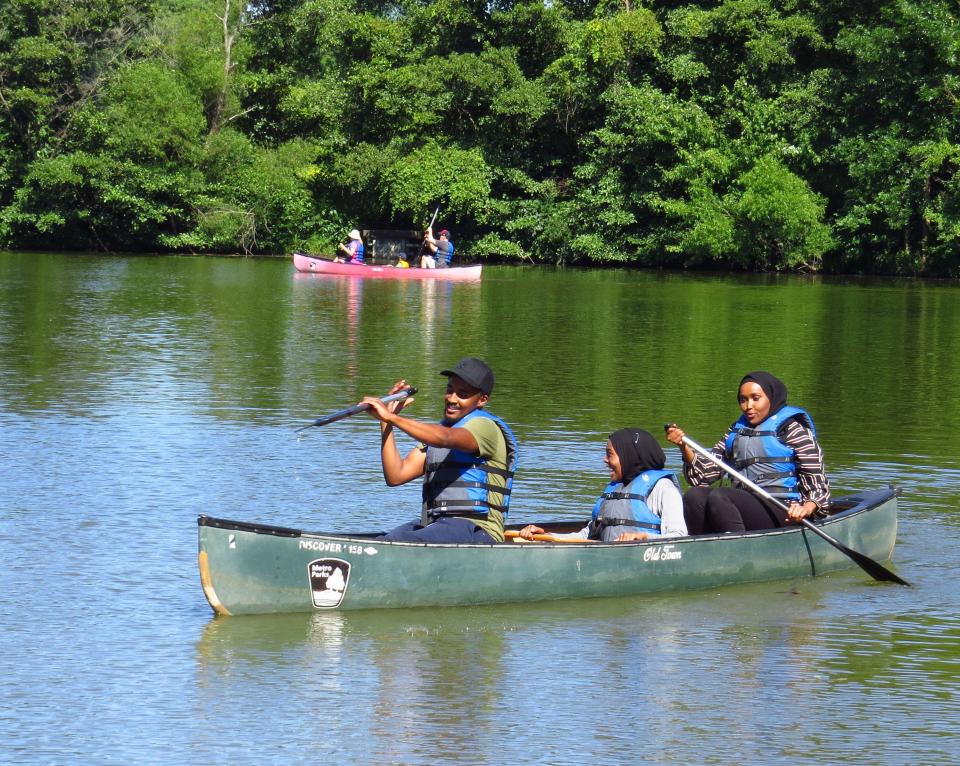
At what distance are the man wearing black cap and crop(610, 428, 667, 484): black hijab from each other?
62 cm

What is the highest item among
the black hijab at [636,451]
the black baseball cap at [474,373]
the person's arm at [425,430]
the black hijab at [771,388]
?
the black baseball cap at [474,373]

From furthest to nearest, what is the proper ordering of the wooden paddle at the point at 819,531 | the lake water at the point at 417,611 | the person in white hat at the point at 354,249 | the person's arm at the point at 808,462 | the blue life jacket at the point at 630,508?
the person in white hat at the point at 354,249 < the person's arm at the point at 808,462 < the wooden paddle at the point at 819,531 < the blue life jacket at the point at 630,508 < the lake water at the point at 417,611

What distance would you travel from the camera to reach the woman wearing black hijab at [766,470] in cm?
972

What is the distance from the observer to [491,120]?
49344 millimetres

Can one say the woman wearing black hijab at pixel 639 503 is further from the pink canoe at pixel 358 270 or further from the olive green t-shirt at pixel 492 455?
the pink canoe at pixel 358 270

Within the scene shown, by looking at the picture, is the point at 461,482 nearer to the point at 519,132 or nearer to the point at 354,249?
the point at 354,249

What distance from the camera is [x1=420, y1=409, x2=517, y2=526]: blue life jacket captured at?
8695 millimetres

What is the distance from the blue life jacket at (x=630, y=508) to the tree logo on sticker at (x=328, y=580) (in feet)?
5.37

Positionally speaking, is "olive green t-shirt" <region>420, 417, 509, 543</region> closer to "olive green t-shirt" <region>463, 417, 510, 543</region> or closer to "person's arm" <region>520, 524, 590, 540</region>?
"olive green t-shirt" <region>463, 417, 510, 543</region>

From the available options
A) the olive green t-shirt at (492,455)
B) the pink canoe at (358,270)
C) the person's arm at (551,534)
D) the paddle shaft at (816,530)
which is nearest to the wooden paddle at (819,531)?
the paddle shaft at (816,530)

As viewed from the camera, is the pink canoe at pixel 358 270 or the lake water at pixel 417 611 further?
the pink canoe at pixel 358 270

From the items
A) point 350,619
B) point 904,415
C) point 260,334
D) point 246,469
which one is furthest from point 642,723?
point 260,334

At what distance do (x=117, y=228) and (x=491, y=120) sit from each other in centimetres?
1302

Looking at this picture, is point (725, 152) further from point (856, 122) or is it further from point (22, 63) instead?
point (22, 63)
